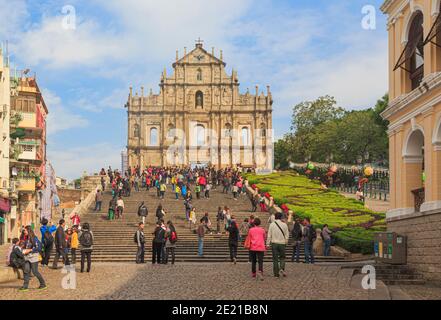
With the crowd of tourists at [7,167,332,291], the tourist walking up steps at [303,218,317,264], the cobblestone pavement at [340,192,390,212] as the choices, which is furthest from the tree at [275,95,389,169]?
the tourist walking up steps at [303,218,317,264]

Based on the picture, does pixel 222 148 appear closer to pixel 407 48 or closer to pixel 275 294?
pixel 407 48

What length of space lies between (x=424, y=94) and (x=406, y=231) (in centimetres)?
398

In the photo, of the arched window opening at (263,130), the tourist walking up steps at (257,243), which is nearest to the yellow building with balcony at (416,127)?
the tourist walking up steps at (257,243)

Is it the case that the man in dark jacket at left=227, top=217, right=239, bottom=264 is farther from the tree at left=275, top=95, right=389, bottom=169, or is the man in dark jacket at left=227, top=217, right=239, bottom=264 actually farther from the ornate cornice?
the tree at left=275, top=95, right=389, bottom=169

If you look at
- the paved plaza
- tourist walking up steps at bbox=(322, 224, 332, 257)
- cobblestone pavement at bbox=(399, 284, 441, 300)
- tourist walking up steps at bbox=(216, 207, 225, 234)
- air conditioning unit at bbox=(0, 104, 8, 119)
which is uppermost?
air conditioning unit at bbox=(0, 104, 8, 119)

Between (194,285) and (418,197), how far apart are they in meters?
7.88

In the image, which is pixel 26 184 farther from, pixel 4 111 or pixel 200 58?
pixel 200 58

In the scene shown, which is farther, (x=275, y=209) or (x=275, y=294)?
(x=275, y=209)

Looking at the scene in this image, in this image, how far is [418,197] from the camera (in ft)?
74.2

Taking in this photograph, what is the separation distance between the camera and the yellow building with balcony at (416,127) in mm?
20344

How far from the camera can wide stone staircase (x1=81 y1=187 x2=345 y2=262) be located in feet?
96.0

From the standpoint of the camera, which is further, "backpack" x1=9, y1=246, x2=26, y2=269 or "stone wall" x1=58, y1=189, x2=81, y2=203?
"stone wall" x1=58, y1=189, x2=81, y2=203
